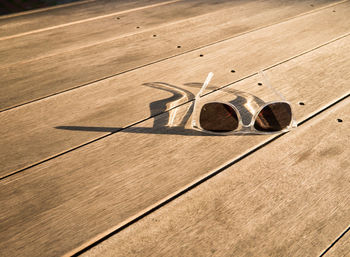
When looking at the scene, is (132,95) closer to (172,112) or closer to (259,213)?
(172,112)

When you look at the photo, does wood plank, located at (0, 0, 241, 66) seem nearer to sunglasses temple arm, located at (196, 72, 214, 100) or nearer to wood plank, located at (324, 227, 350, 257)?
sunglasses temple arm, located at (196, 72, 214, 100)

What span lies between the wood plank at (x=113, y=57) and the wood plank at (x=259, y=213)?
0.64 m

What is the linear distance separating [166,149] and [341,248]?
444 mm

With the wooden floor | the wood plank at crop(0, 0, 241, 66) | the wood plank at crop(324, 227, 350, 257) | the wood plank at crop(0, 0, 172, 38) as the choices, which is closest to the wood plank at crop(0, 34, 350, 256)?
the wooden floor

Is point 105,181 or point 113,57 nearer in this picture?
point 105,181

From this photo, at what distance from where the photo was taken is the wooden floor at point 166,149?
610 millimetres

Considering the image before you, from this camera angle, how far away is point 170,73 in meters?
1.14

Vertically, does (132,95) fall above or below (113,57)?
below

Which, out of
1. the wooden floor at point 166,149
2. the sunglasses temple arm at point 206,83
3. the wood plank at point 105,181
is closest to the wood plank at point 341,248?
the wooden floor at point 166,149

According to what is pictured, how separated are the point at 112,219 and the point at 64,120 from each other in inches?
16.0

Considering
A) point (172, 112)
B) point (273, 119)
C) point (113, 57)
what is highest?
point (113, 57)

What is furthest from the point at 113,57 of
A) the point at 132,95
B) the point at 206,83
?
the point at 206,83

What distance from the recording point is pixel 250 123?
0.88 meters

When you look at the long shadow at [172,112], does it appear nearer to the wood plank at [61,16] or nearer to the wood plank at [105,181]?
the wood plank at [105,181]
